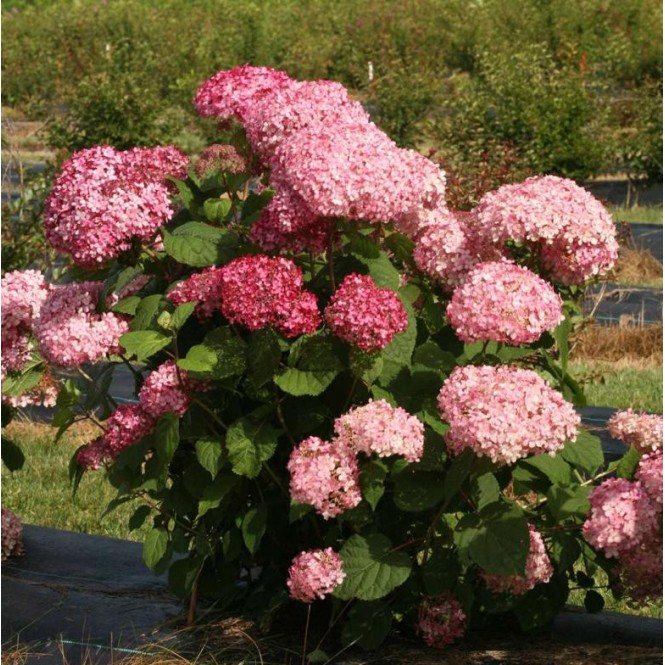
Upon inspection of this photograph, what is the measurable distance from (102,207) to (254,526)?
29.3 inches

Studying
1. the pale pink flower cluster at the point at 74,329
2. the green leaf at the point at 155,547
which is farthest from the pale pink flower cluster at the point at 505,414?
the green leaf at the point at 155,547

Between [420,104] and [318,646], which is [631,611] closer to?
[318,646]

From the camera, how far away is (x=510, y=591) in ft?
9.65

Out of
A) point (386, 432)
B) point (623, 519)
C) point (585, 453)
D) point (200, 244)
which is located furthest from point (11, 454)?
point (623, 519)

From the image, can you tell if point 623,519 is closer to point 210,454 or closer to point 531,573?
point 531,573

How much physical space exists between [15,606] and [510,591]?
140 cm

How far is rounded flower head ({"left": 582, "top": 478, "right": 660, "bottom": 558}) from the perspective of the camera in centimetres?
242

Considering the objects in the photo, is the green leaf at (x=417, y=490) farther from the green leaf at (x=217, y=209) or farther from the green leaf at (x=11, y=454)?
the green leaf at (x=11, y=454)

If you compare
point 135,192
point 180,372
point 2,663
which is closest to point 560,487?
point 180,372

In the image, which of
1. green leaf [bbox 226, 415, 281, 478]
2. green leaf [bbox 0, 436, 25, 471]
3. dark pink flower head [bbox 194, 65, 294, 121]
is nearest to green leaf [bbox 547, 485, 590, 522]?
green leaf [bbox 226, 415, 281, 478]

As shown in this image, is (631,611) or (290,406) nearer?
(290,406)

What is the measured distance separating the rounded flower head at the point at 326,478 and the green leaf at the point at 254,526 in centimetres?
26

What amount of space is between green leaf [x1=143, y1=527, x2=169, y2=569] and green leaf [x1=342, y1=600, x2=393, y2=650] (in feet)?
1.54

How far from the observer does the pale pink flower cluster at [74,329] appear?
110 inches
